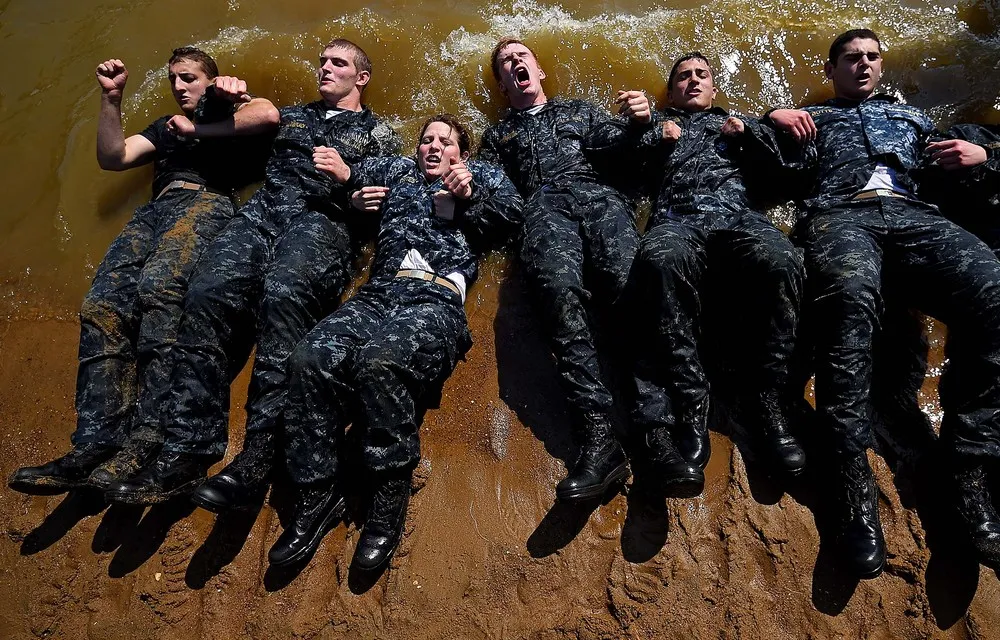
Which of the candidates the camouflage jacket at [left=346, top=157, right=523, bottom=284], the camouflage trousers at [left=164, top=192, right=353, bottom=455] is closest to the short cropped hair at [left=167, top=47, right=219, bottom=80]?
the camouflage trousers at [left=164, top=192, right=353, bottom=455]

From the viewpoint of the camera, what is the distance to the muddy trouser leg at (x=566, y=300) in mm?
3361

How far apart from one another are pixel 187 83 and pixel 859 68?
4920 mm

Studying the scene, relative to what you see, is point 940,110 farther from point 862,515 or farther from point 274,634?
point 274,634

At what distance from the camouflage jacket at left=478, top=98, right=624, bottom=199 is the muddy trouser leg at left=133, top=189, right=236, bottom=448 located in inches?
80.5

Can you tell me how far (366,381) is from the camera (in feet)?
10.7

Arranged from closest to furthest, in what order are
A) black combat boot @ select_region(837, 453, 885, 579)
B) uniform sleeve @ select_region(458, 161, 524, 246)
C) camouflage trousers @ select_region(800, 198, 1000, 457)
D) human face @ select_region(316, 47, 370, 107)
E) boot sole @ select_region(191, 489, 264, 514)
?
black combat boot @ select_region(837, 453, 885, 579) → boot sole @ select_region(191, 489, 264, 514) → camouflage trousers @ select_region(800, 198, 1000, 457) → uniform sleeve @ select_region(458, 161, 524, 246) → human face @ select_region(316, 47, 370, 107)

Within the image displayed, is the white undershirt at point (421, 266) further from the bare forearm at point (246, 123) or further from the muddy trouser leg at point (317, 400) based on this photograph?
the bare forearm at point (246, 123)

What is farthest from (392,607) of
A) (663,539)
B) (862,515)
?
(862,515)

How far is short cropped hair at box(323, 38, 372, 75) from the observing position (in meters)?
4.86

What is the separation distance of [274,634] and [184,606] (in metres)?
0.57

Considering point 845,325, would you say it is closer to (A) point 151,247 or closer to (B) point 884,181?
(B) point 884,181

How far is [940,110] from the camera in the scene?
4.73m

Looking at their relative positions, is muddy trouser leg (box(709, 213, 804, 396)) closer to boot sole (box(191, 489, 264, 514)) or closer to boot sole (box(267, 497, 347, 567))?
boot sole (box(267, 497, 347, 567))

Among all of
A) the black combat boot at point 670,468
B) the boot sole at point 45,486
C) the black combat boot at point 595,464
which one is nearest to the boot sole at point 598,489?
the black combat boot at point 595,464
